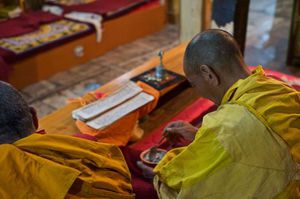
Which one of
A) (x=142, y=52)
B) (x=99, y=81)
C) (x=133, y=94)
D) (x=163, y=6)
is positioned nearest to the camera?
(x=133, y=94)

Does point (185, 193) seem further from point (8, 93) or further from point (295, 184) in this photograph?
point (8, 93)

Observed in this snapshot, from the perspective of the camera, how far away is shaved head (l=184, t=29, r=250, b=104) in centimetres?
149

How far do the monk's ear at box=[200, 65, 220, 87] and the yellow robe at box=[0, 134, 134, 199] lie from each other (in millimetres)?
408

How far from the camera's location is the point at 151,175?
181cm

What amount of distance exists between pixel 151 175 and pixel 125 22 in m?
3.20

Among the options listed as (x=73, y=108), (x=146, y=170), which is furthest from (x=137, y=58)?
(x=146, y=170)

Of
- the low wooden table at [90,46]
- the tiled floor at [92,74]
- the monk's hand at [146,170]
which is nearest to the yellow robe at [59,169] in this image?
the monk's hand at [146,170]

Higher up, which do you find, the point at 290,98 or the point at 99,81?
the point at 290,98

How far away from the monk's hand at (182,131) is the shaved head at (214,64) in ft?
0.86

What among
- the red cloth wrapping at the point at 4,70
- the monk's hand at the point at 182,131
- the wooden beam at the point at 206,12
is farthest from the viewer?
the wooden beam at the point at 206,12

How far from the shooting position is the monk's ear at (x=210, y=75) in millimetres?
1488

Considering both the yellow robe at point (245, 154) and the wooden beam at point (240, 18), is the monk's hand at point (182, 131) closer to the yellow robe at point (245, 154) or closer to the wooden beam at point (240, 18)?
the yellow robe at point (245, 154)

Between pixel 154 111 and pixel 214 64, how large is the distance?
1113mm

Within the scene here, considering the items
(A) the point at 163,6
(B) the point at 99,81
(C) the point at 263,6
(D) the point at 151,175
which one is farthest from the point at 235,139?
(C) the point at 263,6
